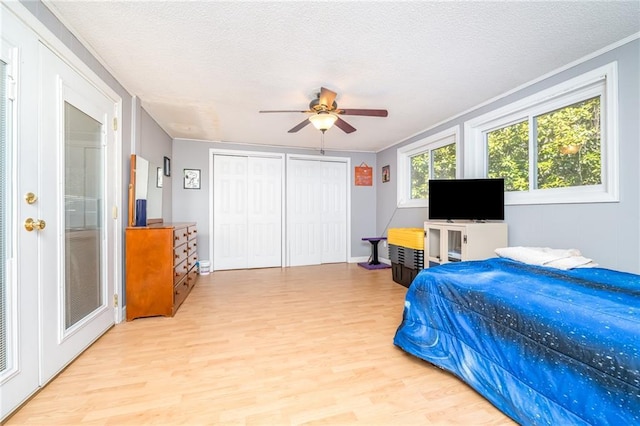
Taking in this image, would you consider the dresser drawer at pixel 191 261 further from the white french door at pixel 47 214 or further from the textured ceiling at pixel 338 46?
the textured ceiling at pixel 338 46

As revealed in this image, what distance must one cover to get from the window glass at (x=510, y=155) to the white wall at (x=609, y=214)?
1.00 ft

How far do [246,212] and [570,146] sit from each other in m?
4.37

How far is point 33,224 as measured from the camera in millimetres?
1440

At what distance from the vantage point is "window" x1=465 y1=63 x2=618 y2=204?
6.67 feet

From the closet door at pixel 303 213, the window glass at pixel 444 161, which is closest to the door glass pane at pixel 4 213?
the closet door at pixel 303 213

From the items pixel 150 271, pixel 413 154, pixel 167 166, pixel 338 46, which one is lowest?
pixel 150 271

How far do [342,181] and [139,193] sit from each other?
351 centimetres

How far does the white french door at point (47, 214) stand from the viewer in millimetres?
1317

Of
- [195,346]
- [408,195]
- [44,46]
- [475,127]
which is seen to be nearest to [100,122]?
[44,46]

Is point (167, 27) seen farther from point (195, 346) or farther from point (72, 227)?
point (195, 346)

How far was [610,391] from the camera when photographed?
0.93 m

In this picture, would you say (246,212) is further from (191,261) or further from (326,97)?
(326,97)

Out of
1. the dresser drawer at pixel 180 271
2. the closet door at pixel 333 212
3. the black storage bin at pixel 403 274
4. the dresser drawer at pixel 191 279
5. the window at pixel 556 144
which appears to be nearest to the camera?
the window at pixel 556 144

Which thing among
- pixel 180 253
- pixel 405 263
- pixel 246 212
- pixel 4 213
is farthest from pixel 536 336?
pixel 246 212
